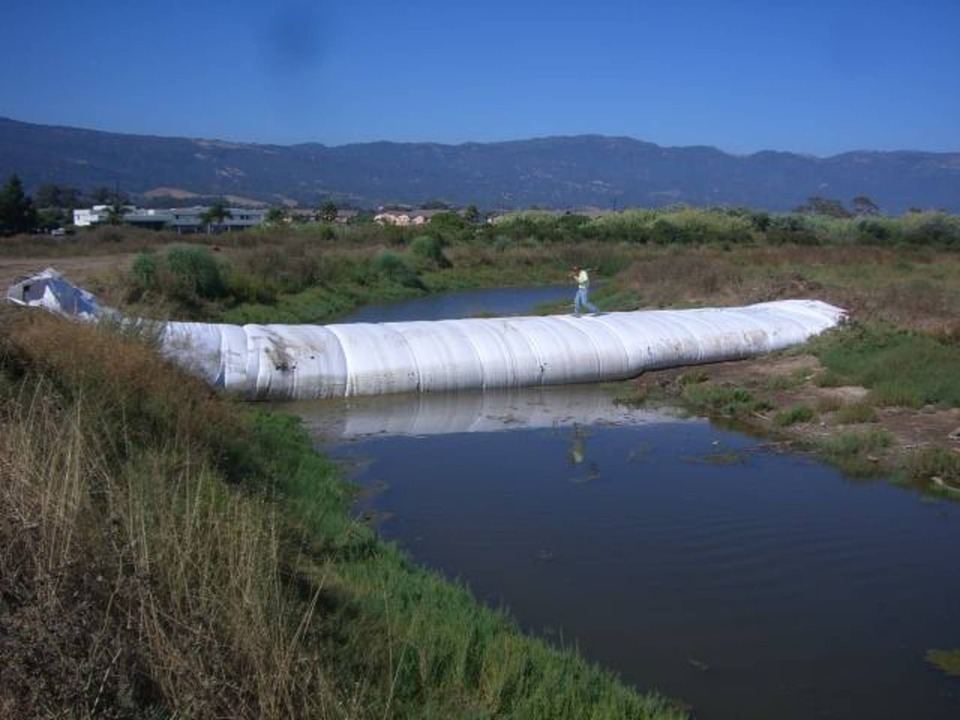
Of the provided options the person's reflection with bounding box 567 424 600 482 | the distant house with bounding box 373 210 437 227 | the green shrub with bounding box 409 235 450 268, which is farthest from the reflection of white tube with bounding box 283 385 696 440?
the distant house with bounding box 373 210 437 227

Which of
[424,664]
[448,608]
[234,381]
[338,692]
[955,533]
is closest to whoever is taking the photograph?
[338,692]

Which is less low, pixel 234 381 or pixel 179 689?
pixel 179 689

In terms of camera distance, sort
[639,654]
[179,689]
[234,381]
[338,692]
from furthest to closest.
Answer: [234,381] → [639,654] → [338,692] → [179,689]

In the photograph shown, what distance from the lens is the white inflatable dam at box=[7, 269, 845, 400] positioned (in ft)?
53.0

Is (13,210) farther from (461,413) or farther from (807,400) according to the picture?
(807,400)

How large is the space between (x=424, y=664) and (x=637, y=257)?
159 feet

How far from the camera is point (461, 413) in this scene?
16.5 metres

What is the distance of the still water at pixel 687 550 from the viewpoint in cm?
711

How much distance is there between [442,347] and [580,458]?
16.7ft

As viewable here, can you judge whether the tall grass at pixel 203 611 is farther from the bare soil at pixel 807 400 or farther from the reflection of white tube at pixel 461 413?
the bare soil at pixel 807 400

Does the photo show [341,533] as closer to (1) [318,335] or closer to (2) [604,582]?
(2) [604,582]

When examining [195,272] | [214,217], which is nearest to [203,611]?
[195,272]

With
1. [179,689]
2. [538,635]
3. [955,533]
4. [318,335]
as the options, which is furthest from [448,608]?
[318,335]

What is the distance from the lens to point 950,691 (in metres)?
6.93
